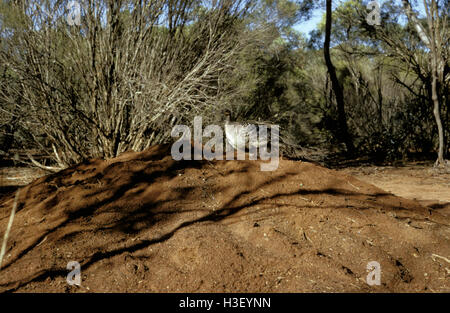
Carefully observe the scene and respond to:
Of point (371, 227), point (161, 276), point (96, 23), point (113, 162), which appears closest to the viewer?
point (161, 276)

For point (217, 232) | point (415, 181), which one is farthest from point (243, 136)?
point (217, 232)

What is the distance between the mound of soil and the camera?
2383 mm

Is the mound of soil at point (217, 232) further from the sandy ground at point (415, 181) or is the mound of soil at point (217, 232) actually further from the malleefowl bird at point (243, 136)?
the malleefowl bird at point (243, 136)

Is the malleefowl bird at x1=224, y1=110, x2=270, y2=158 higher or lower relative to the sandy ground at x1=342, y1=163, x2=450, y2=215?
higher

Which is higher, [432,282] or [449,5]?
[449,5]

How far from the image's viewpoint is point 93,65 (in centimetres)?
466

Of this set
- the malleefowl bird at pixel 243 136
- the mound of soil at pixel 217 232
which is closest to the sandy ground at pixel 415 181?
the mound of soil at pixel 217 232

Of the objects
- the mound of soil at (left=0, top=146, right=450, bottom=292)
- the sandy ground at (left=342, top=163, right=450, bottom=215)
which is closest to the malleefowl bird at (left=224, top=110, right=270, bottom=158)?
the sandy ground at (left=342, top=163, right=450, bottom=215)

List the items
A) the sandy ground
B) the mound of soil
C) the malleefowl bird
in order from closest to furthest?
the mound of soil → the sandy ground → the malleefowl bird

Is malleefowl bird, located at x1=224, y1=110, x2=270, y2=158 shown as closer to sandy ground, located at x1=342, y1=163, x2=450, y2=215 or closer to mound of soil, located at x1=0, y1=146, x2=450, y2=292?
sandy ground, located at x1=342, y1=163, x2=450, y2=215

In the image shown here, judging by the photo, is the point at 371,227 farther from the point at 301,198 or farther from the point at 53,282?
the point at 53,282

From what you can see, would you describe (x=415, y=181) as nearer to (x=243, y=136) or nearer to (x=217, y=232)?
(x=243, y=136)
